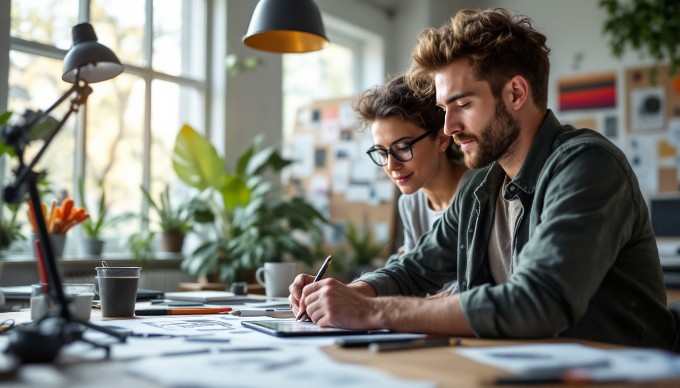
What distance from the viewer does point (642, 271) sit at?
4.66 feet

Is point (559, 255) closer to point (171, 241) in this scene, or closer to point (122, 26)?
point (171, 241)

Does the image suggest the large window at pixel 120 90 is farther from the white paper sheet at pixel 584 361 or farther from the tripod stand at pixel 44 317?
the white paper sheet at pixel 584 361

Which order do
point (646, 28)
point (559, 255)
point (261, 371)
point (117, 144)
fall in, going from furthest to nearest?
A: point (646, 28) → point (117, 144) → point (559, 255) → point (261, 371)

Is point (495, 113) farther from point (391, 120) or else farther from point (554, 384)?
point (554, 384)

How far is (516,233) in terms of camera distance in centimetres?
152

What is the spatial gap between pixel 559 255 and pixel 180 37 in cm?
371

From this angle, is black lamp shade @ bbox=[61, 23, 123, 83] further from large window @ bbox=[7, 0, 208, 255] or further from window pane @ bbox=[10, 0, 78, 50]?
window pane @ bbox=[10, 0, 78, 50]

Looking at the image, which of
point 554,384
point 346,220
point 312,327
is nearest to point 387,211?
point 346,220

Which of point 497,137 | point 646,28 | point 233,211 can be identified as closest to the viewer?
point 497,137

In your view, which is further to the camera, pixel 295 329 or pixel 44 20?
pixel 44 20

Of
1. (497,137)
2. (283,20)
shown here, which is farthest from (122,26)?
(497,137)

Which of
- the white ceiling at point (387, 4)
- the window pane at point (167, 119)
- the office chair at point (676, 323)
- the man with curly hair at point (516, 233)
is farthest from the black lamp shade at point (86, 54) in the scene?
the white ceiling at point (387, 4)

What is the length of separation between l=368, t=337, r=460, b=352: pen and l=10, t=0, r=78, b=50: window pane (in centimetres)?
300

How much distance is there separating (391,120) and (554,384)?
56.5 inches
